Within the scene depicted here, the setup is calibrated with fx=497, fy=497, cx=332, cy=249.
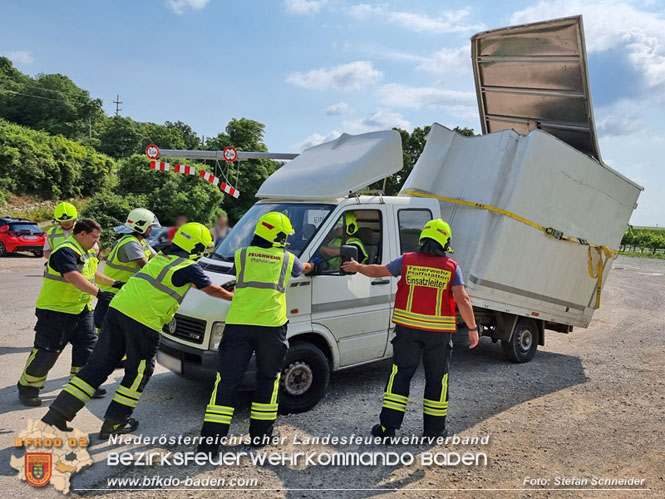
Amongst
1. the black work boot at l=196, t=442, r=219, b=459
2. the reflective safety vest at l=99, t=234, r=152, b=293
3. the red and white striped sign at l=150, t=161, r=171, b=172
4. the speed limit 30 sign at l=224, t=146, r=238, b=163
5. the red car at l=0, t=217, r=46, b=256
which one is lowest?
the red car at l=0, t=217, r=46, b=256

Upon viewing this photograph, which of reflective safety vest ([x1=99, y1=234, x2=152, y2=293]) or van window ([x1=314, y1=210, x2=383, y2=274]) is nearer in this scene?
van window ([x1=314, y1=210, x2=383, y2=274])

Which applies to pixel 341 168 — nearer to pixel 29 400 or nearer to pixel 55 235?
pixel 55 235

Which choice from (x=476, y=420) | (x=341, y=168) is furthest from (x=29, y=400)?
(x=476, y=420)

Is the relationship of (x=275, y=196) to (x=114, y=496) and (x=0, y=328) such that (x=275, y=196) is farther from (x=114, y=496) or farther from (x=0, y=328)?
(x=0, y=328)

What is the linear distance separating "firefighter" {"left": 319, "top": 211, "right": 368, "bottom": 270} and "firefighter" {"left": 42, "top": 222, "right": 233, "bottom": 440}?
1.19m

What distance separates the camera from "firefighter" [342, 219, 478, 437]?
170 inches

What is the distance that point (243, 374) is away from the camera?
4.04m

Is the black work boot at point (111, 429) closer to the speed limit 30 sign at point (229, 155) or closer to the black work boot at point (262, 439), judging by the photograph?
the black work boot at point (262, 439)

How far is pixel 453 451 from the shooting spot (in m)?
4.31

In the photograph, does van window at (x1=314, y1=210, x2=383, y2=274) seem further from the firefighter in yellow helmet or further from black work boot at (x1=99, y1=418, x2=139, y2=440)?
the firefighter in yellow helmet

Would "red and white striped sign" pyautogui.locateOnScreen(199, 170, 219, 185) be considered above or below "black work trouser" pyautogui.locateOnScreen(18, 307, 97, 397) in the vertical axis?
above

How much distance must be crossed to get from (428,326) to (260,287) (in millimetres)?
1475

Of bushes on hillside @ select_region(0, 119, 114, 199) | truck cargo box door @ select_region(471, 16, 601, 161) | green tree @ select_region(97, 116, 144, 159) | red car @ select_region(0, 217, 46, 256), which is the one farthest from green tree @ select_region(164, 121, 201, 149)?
truck cargo box door @ select_region(471, 16, 601, 161)

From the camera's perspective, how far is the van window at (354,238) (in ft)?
16.3
